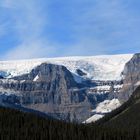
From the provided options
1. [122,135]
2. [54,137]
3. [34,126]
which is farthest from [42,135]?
[122,135]

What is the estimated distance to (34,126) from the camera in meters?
59.7

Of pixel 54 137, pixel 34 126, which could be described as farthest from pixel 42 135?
pixel 34 126

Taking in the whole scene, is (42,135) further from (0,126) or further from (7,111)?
(7,111)

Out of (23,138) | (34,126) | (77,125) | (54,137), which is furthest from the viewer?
(77,125)

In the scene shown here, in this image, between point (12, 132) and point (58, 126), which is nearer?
point (12, 132)

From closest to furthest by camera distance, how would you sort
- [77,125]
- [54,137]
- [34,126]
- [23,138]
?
[23,138], [54,137], [34,126], [77,125]

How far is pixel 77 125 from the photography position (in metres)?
65.1

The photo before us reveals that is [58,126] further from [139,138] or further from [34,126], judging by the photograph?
[139,138]

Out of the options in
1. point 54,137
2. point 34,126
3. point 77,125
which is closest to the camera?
point 54,137

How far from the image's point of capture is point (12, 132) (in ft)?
176

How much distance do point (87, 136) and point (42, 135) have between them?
19.4 ft

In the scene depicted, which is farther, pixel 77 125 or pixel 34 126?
pixel 77 125

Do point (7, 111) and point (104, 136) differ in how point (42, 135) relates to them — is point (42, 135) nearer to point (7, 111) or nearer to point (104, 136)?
point (104, 136)

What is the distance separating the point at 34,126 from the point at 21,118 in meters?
3.51
